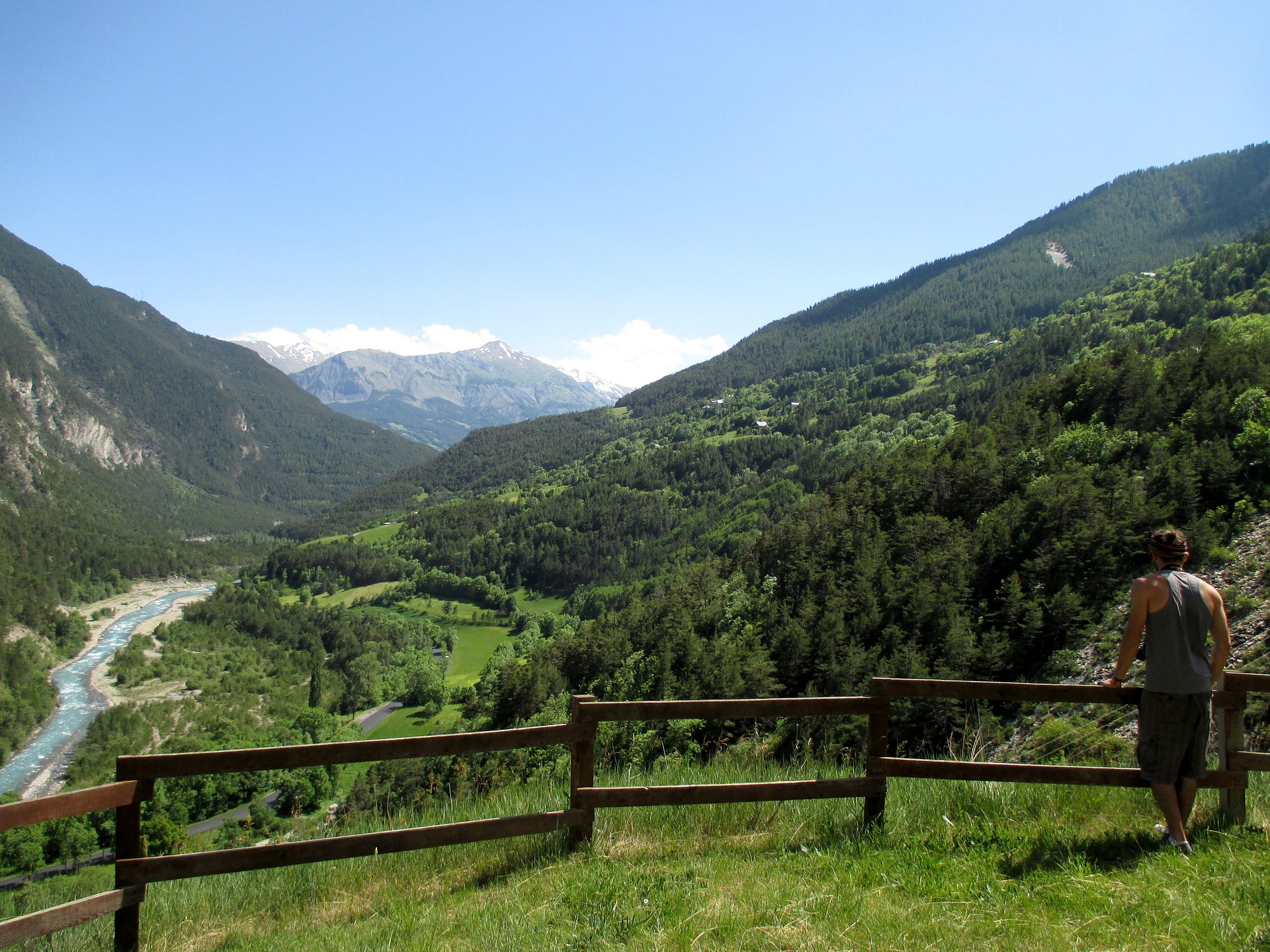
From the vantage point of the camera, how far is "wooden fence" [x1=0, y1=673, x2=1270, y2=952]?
16.9ft

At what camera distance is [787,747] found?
22172 millimetres

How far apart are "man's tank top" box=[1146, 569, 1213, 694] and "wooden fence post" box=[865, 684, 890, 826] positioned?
2.21m

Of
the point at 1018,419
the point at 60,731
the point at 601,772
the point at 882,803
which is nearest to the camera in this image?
the point at 882,803

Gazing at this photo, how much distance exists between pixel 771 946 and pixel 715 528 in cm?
13630

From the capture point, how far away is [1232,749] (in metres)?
5.84

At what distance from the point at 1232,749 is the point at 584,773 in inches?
227

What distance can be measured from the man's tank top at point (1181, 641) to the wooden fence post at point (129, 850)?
8.23 meters

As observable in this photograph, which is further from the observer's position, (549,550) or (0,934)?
(549,550)

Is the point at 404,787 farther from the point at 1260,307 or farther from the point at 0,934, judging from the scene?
the point at 1260,307

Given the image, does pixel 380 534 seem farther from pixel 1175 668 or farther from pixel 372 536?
pixel 1175 668

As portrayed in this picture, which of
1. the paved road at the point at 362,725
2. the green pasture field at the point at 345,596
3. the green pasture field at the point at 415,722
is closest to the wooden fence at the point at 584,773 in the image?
the paved road at the point at 362,725

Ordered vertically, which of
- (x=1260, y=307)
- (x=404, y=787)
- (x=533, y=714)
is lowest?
(x=533, y=714)

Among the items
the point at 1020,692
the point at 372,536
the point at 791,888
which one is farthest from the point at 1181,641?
the point at 372,536

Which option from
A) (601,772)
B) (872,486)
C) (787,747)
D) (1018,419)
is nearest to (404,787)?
(787,747)
